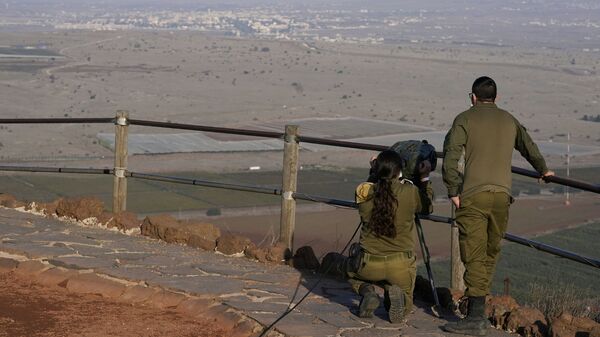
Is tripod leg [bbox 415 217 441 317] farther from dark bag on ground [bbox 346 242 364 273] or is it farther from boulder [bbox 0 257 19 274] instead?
boulder [bbox 0 257 19 274]

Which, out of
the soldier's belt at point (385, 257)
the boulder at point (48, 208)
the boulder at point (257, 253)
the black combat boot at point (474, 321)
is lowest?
the boulder at point (48, 208)

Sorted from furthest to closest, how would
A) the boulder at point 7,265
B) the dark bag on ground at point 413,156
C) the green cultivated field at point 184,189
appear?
1. the green cultivated field at point 184,189
2. the boulder at point 7,265
3. the dark bag on ground at point 413,156

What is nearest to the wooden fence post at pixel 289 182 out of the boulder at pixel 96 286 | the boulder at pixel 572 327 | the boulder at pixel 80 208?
the boulder at pixel 96 286

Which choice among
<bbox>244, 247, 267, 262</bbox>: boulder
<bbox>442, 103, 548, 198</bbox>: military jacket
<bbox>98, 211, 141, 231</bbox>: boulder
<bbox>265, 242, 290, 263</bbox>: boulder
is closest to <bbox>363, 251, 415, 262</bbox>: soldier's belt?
<bbox>442, 103, 548, 198</bbox>: military jacket

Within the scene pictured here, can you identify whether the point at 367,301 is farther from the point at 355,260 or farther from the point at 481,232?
the point at 481,232

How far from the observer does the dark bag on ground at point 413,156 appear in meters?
Answer: 7.90

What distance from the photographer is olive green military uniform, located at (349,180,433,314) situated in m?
7.70

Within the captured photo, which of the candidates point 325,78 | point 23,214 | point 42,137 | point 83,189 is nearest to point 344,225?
point 83,189

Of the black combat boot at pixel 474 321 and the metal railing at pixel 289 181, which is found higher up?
the metal railing at pixel 289 181

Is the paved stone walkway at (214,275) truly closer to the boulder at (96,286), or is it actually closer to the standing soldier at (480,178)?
the boulder at (96,286)

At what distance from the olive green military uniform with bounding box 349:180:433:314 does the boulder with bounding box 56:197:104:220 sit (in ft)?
14.4

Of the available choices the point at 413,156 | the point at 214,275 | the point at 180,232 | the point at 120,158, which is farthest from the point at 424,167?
the point at 120,158

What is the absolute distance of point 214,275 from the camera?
30.0 ft

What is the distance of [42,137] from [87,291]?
65788mm
